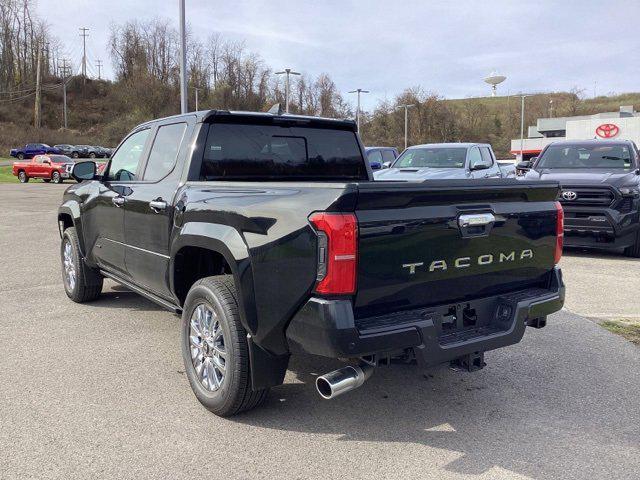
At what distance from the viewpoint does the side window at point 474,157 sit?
1299 cm

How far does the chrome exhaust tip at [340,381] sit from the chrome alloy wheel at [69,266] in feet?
14.4

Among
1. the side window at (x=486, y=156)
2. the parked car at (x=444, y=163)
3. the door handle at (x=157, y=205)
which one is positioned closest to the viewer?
the door handle at (x=157, y=205)

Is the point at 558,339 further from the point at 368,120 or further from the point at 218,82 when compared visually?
the point at 218,82

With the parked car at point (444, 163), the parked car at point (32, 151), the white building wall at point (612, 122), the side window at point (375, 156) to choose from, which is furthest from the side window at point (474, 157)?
the parked car at point (32, 151)

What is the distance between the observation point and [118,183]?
5305 millimetres

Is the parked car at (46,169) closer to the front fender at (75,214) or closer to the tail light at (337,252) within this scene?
the front fender at (75,214)

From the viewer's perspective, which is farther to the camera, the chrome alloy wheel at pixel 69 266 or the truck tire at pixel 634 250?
the truck tire at pixel 634 250

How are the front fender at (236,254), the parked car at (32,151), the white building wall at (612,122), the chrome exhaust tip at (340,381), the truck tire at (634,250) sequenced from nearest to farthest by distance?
the chrome exhaust tip at (340,381)
the front fender at (236,254)
the truck tire at (634,250)
the parked car at (32,151)
the white building wall at (612,122)

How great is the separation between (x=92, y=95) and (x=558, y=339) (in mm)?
109203

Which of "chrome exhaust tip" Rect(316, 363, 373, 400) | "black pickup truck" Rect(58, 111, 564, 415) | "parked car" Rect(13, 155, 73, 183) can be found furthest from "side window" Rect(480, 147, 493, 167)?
"parked car" Rect(13, 155, 73, 183)

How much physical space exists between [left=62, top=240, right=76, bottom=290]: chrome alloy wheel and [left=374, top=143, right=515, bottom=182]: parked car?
7340mm

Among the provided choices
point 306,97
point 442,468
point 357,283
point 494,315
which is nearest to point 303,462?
point 442,468

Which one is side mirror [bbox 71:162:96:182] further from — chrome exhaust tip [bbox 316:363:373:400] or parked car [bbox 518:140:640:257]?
parked car [bbox 518:140:640:257]

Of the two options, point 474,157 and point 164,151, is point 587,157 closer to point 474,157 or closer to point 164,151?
point 474,157
